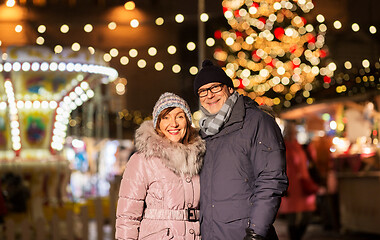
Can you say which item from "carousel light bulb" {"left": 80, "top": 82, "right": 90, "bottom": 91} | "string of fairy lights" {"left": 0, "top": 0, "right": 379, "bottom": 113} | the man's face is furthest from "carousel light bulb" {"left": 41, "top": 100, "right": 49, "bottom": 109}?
the man's face

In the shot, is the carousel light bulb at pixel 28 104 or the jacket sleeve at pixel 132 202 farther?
the carousel light bulb at pixel 28 104

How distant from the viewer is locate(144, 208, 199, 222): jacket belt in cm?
446

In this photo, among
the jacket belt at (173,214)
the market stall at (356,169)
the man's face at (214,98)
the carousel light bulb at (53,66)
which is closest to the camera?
the jacket belt at (173,214)

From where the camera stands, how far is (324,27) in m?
16.1

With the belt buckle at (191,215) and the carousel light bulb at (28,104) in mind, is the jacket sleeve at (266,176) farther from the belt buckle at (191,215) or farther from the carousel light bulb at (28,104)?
the carousel light bulb at (28,104)

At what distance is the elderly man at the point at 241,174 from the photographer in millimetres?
4188

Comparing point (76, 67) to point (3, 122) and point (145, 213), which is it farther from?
point (145, 213)

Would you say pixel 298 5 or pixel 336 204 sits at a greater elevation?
pixel 298 5

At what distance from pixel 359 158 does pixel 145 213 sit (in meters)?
8.57

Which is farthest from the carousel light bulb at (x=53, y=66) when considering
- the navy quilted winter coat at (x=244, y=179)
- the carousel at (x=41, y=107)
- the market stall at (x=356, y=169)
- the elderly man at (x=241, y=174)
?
the navy quilted winter coat at (x=244, y=179)

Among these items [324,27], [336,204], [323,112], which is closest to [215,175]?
[336,204]

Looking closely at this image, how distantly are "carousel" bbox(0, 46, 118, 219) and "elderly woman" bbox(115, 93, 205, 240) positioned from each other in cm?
963

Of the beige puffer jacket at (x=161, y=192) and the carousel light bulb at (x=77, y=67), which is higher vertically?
the carousel light bulb at (x=77, y=67)

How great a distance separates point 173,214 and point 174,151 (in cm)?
40
